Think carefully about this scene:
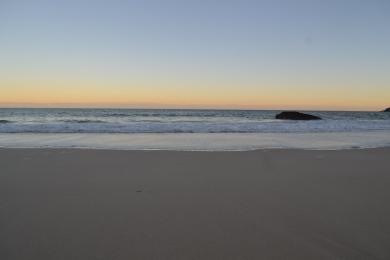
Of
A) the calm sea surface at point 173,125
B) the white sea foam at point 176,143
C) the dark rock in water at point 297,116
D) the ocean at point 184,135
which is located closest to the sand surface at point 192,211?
the white sea foam at point 176,143

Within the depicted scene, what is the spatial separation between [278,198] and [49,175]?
11.7ft

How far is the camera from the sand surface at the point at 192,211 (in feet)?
8.44

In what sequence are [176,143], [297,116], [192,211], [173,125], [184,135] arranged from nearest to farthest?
[192,211] < [176,143] < [184,135] < [173,125] < [297,116]

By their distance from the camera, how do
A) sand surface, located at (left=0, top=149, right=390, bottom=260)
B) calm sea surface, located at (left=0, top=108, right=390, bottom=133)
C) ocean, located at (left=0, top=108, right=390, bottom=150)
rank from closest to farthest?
sand surface, located at (left=0, top=149, right=390, bottom=260), ocean, located at (left=0, top=108, right=390, bottom=150), calm sea surface, located at (left=0, top=108, right=390, bottom=133)

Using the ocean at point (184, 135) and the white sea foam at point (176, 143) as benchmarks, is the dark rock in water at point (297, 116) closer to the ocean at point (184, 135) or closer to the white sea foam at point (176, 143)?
the ocean at point (184, 135)

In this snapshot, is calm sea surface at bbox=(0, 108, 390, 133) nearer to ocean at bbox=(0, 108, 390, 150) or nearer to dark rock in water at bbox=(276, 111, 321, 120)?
ocean at bbox=(0, 108, 390, 150)

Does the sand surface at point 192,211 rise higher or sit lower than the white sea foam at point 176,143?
higher

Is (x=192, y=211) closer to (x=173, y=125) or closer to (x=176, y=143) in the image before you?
(x=176, y=143)

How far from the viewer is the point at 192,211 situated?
344 cm

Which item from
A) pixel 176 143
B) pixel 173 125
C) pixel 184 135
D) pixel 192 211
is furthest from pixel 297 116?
pixel 192 211

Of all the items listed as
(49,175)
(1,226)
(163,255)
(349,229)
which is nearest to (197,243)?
(163,255)

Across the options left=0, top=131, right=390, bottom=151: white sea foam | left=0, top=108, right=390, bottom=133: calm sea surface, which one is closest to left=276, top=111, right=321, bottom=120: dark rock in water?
left=0, top=108, right=390, bottom=133: calm sea surface

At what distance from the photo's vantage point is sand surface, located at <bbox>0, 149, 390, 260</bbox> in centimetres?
257

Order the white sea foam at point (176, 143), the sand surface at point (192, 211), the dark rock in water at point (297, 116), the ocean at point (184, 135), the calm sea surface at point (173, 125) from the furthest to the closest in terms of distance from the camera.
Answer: the dark rock in water at point (297, 116) → the calm sea surface at point (173, 125) → the ocean at point (184, 135) → the white sea foam at point (176, 143) → the sand surface at point (192, 211)
